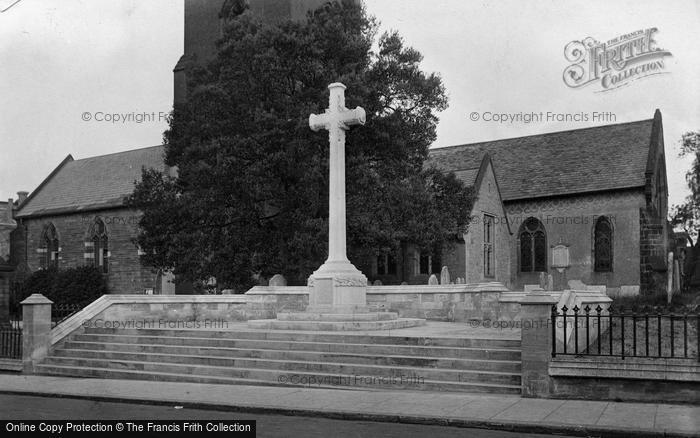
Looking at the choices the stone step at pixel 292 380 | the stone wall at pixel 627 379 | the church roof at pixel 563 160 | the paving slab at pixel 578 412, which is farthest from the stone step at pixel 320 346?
the church roof at pixel 563 160

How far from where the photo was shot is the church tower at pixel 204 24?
3403 centimetres

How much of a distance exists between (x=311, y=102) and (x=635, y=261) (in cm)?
1823

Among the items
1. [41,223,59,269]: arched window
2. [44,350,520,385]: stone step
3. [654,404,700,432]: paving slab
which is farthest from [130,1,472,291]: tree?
[41,223,59,269]: arched window

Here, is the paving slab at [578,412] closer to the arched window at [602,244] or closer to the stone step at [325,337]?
the stone step at [325,337]

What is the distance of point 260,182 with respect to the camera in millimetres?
23219

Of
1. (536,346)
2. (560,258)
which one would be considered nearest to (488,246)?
(560,258)

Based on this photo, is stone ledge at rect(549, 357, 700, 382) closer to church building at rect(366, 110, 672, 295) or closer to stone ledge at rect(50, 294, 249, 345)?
stone ledge at rect(50, 294, 249, 345)

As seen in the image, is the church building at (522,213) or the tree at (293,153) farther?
the church building at (522,213)

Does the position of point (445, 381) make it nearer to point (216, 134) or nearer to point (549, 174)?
point (216, 134)

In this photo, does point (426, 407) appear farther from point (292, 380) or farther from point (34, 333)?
point (34, 333)

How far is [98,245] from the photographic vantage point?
141 feet

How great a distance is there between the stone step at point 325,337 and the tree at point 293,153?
730 centimetres

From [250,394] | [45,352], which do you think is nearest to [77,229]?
[45,352]

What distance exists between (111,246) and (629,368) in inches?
1417
